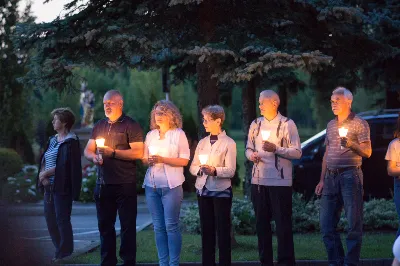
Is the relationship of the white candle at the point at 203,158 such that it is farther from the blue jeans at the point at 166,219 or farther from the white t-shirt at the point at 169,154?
the blue jeans at the point at 166,219

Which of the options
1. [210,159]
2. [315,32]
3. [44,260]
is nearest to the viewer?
[44,260]

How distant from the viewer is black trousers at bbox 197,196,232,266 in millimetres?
10453

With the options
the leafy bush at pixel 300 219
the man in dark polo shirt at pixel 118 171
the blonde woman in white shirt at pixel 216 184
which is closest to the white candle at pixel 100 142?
the man in dark polo shirt at pixel 118 171

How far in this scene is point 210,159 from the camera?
10406 millimetres

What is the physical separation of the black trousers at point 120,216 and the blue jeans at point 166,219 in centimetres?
38

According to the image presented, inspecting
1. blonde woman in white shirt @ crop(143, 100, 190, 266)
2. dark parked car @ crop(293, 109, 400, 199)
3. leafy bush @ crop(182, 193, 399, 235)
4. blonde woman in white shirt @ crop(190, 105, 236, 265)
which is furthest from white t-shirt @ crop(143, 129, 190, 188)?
dark parked car @ crop(293, 109, 400, 199)

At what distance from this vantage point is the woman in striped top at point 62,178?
11.9m

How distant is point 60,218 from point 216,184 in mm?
2563

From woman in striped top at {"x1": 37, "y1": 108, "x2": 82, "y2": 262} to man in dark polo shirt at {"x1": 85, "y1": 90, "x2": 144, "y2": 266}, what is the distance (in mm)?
1046

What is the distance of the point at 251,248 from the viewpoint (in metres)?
12.9

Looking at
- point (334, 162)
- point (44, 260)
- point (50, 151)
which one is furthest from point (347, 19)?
point (44, 260)

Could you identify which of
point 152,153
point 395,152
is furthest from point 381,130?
point 152,153

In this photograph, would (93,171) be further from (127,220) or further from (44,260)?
(44,260)

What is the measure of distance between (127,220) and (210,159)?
128 centimetres
